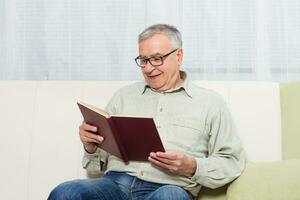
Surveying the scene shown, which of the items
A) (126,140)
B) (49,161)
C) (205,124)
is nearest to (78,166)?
(49,161)

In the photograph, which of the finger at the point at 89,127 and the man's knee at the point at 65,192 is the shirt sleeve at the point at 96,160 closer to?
the finger at the point at 89,127

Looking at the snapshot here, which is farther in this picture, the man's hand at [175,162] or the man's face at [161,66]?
the man's face at [161,66]

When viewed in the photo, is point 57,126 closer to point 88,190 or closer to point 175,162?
point 88,190

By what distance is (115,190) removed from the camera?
1428 millimetres

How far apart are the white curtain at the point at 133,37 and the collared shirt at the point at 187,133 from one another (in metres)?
0.41

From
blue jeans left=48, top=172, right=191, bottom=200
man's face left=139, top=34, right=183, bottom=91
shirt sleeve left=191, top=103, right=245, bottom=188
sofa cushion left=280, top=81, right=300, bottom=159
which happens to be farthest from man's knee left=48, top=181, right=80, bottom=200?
sofa cushion left=280, top=81, right=300, bottom=159

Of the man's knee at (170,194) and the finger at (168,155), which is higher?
the finger at (168,155)

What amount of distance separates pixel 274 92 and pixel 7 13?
1347 mm

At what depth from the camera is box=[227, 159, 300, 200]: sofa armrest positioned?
1.28m

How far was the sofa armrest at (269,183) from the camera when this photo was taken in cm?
128

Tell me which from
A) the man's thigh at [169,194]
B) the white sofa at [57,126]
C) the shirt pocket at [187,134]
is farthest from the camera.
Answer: the white sofa at [57,126]

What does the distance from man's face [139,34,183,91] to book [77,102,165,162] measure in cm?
31

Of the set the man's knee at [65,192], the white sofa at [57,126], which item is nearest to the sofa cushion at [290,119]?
the white sofa at [57,126]

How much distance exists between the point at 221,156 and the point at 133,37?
84 cm
